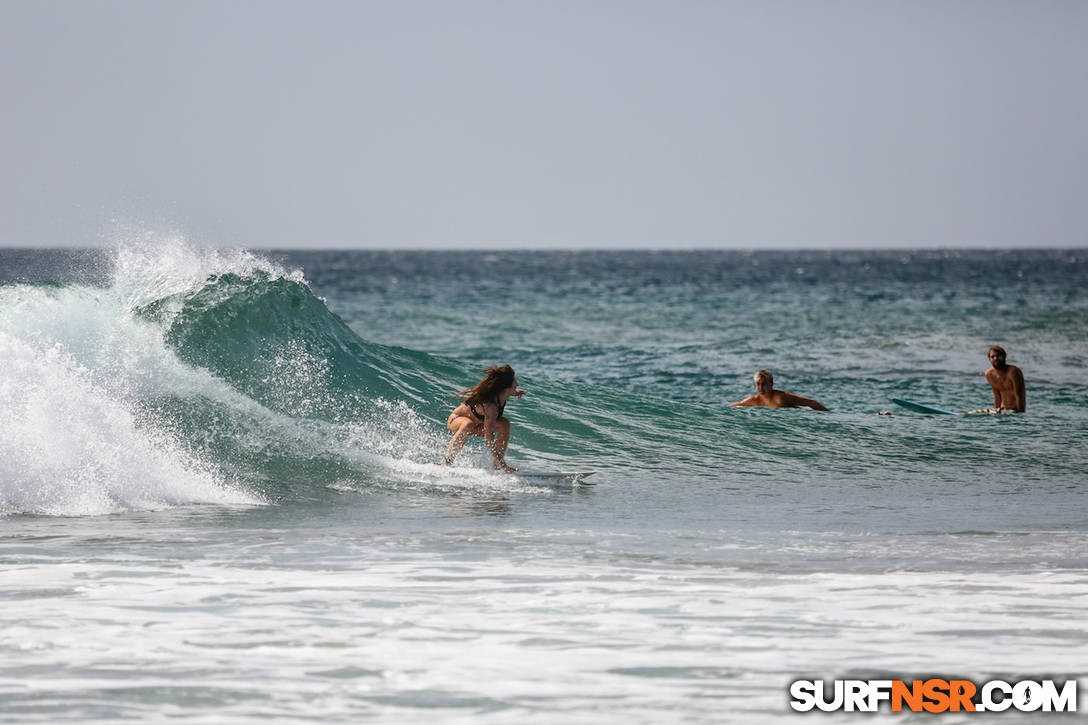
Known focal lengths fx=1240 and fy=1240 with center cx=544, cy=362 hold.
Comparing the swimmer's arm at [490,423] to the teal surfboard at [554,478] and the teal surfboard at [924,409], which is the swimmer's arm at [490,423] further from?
the teal surfboard at [924,409]

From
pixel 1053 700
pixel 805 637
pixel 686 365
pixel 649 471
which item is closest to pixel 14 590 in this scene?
pixel 805 637

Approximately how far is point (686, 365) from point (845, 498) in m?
14.1

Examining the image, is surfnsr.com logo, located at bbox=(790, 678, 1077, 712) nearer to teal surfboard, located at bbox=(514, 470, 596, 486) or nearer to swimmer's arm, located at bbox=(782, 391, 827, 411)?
teal surfboard, located at bbox=(514, 470, 596, 486)

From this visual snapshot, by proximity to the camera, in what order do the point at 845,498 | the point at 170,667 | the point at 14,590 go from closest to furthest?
1. the point at 170,667
2. the point at 14,590
3. the point at 845,498

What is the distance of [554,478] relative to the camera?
10094 millimetres

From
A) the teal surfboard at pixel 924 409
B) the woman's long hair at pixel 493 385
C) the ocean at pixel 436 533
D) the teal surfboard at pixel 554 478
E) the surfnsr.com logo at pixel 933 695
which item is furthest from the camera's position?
the teal surfboard at pixel 924 409

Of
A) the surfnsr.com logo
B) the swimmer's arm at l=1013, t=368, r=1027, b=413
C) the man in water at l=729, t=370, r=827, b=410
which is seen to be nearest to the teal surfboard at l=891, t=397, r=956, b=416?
the swimmer's arm at l=1013, t=368, r=1027, b=413

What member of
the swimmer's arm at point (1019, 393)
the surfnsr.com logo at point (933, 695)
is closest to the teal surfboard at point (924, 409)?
the swimmer's arm at point (1019, 393)

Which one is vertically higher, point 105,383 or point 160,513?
point 105,383

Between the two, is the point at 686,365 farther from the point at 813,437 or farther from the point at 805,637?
the point at 805,637

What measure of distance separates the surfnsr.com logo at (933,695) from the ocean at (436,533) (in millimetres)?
73

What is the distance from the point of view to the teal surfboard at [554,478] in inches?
395

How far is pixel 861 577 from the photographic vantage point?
6.89 meters

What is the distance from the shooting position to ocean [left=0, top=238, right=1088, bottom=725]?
5.21 metres
